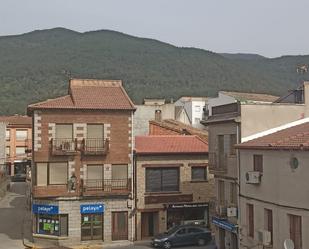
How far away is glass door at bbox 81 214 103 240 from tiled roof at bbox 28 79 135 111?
26.6ft

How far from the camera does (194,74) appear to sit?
166 m

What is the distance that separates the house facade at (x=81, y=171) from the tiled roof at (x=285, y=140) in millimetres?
13184

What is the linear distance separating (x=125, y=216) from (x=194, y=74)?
131 m

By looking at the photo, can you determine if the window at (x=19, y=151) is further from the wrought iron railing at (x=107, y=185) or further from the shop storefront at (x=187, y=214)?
the shop storefront at (x=187, y=214)

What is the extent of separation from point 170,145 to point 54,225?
11.0m

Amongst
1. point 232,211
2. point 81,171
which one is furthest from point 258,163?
point 81,171

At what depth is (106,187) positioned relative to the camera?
37781mm

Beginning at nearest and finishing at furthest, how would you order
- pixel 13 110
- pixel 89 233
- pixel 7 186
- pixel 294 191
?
pixel 294 191 < pixel 89 233 < pixel 7 186 < pixel 13 110

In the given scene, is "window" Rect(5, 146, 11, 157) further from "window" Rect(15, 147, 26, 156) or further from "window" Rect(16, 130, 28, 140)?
"window" Rect(16, 130, 28, 140)

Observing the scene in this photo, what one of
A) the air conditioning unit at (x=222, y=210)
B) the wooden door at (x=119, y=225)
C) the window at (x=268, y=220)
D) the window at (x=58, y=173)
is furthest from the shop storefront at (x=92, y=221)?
the window at (x=268, y=220)

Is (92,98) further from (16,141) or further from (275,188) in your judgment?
(16,141)

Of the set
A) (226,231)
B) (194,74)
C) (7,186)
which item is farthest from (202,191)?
(194,74)

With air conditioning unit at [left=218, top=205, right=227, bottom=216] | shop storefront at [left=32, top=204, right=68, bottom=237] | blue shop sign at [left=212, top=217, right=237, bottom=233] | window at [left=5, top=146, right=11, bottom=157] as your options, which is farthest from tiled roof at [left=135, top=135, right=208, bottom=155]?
window at [left=5, top=146, right=11, bottom=157]

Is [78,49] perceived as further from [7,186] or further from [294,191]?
[294,191]
